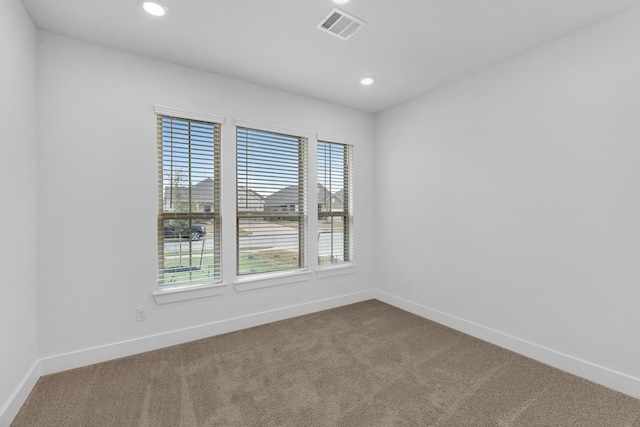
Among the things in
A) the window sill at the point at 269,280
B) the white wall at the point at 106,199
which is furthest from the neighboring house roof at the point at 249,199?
the window sill at the point at 269,280

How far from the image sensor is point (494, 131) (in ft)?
9.21

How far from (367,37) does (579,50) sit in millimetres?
1683

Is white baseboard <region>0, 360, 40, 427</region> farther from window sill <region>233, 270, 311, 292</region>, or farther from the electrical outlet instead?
window sill <region>233, 270, 311, 292</region>

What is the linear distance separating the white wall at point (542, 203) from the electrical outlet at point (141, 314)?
2.99 m

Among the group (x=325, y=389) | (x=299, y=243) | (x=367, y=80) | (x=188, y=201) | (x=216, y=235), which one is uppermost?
(x=367, y=80)

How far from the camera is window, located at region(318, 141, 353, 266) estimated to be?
3791 millimetres

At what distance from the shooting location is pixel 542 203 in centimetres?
248

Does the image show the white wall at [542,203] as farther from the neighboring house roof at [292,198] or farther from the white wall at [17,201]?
the white wall at [17,201]

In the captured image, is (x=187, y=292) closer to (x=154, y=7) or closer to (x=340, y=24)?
(x=154, y=7)

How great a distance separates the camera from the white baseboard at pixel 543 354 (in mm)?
2072

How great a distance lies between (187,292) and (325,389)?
63.5 inches

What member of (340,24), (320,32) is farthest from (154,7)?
(340,24)

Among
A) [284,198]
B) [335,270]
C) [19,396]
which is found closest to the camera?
[19,396]

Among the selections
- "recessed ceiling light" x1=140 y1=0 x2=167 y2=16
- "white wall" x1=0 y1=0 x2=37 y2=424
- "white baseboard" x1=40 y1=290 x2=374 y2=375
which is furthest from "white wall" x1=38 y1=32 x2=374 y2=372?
"recessed ceiling light" x1=140 y1=0 x2=167 y2=16
